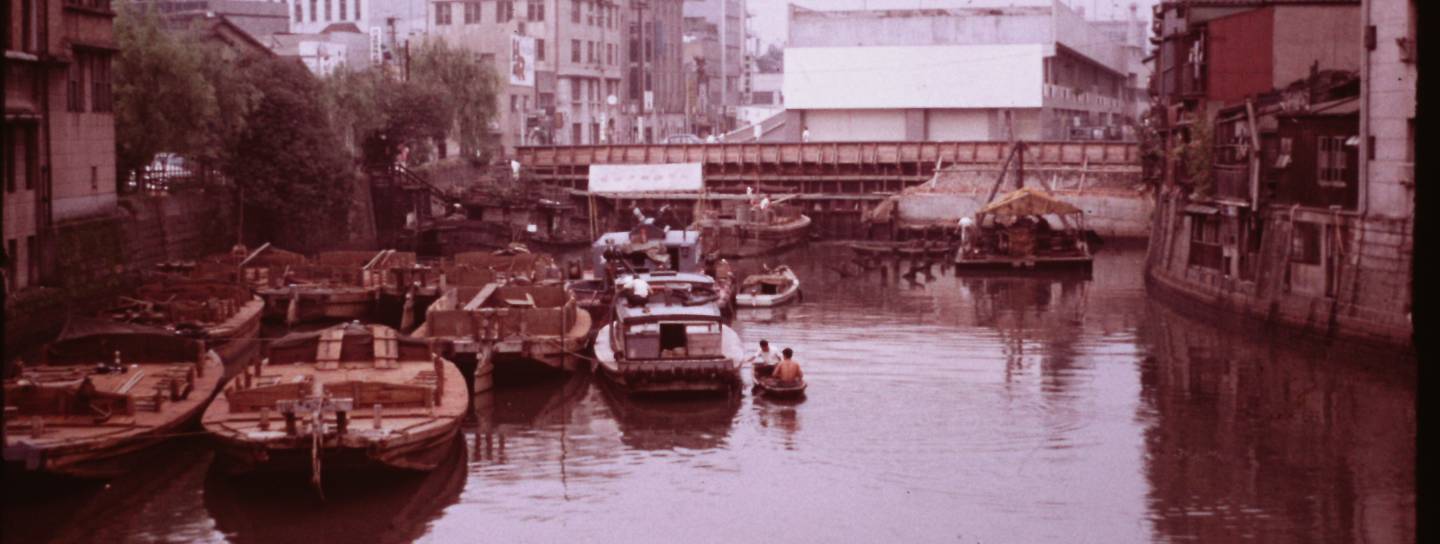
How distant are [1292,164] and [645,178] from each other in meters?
39.4

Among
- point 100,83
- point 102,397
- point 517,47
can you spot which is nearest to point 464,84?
point 517,47

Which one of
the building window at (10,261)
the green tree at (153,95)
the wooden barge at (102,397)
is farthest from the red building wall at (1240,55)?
the building window at (10,261)

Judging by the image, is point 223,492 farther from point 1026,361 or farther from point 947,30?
point 947,30

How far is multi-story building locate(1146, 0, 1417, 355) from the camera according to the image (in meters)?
30.5

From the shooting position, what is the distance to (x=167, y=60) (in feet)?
140

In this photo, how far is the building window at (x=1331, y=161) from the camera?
33.5m

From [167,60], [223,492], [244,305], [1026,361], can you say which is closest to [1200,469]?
[1026,361]

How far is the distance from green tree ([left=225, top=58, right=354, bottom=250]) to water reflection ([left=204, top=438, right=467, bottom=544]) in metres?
28.8

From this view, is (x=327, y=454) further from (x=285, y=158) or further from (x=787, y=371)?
(x=285, y=158)

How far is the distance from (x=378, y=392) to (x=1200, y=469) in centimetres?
1272

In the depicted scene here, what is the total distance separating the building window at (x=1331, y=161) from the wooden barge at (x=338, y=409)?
20.7 m

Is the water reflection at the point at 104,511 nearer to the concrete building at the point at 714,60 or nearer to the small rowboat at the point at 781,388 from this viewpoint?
the small rowboat at the point at 781,388

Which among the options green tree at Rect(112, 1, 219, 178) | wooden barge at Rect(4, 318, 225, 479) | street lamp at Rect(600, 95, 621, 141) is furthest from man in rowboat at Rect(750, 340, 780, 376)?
street lamp at Rect(600, 95, 621, 141)

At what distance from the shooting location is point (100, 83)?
38.6 m
